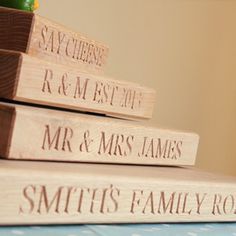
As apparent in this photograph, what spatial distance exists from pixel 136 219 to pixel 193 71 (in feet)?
2.61

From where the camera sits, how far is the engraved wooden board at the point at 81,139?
48cm

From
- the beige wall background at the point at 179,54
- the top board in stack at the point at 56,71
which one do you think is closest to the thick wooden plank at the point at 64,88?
the top board in stack at the point at 56,71

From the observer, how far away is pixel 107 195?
19.5 inches

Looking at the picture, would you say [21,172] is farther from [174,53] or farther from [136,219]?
[174,53]

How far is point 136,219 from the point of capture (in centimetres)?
53

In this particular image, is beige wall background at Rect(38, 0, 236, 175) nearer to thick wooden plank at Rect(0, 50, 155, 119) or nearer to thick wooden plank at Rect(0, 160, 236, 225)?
thick wooden plank at Rect(0, 50, 155, 119)

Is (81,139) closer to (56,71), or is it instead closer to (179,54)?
(56,71)

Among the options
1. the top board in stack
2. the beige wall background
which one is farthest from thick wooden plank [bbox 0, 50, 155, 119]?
the beige wall background

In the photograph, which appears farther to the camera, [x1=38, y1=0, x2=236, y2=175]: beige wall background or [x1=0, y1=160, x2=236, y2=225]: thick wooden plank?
[x1=38, y1=0, x2=236, y2=175]: beige wall background

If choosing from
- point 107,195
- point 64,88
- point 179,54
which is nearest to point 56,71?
point 64,88

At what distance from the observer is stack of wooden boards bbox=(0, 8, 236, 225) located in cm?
46

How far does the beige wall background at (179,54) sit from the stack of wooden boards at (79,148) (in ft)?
1.37

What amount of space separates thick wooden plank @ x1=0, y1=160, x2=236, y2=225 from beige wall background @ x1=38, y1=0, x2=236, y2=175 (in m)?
0.52

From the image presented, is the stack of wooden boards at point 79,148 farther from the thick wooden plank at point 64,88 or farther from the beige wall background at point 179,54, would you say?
the beige wall background at point 179,54
